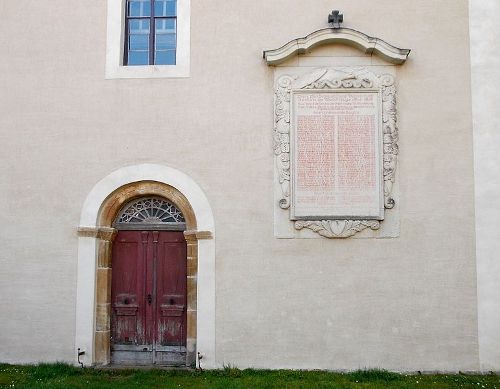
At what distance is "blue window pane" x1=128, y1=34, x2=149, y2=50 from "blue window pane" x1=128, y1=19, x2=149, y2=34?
0.07 meters

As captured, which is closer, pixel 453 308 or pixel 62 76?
pixel 453 308

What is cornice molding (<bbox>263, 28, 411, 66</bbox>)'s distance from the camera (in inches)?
317

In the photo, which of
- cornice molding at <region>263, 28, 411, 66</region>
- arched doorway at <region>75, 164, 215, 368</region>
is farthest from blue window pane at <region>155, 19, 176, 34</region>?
arched doorway at <region>75, 164, 215, 368</region>

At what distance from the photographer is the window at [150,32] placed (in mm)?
8633

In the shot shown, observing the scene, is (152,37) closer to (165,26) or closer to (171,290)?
(165,26)

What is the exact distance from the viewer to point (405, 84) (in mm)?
8227

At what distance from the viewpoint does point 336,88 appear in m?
8.20

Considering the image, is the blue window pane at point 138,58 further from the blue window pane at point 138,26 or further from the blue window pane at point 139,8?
the blue window pane at point 139,8

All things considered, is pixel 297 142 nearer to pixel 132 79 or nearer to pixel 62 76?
pixel 132 79

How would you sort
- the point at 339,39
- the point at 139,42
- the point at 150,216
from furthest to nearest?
the point at 139,42
the point at 150,216
the point at 339,39

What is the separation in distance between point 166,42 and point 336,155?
9.78 ft

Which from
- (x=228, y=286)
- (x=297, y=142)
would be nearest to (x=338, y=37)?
(x=297, y=142)

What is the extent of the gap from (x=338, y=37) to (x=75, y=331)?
543cm

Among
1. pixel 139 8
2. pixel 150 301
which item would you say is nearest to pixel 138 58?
pixel 139 8
